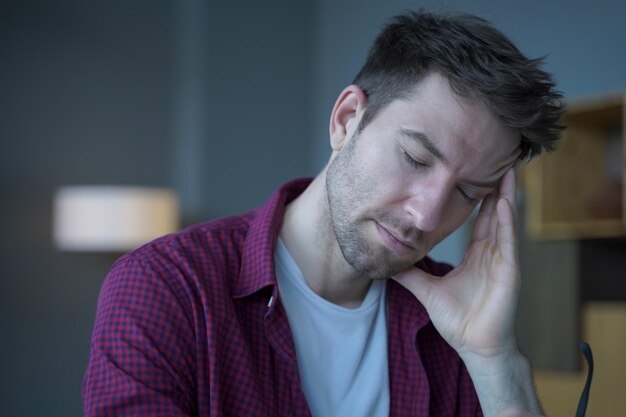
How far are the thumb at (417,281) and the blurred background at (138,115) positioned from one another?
235cm

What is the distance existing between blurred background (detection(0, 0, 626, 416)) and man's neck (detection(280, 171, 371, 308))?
243 centimetres

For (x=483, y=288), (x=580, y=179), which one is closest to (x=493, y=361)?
(x=483, y=288)

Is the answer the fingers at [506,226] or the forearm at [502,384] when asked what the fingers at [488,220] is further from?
the forearm at [502,384]

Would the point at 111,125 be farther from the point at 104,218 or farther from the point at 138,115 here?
the point at 104,218

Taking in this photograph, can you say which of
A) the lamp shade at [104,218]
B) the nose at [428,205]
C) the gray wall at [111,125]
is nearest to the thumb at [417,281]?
the nose at [428,205]

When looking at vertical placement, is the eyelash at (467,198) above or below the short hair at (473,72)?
below

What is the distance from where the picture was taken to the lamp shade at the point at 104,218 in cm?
407

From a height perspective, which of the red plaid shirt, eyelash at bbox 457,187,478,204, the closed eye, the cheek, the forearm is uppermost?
the closed eye

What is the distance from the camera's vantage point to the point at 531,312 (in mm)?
3412

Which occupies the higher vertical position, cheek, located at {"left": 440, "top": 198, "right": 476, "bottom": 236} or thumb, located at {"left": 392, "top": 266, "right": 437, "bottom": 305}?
cheek, located at {"left": 440, "top": 198, "right": 476, "bottom": 236}

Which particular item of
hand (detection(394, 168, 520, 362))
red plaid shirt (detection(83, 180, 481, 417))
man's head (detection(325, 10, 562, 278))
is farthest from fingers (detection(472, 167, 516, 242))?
red plaid shirt (detection(83, 180, 481, 417))

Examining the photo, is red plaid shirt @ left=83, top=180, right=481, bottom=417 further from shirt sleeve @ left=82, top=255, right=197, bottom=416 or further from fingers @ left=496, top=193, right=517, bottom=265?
fingers @ left=496, top=193, right=517, bottom=265

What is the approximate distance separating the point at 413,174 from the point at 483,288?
1.06 ft

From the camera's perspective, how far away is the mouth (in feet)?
4.76
